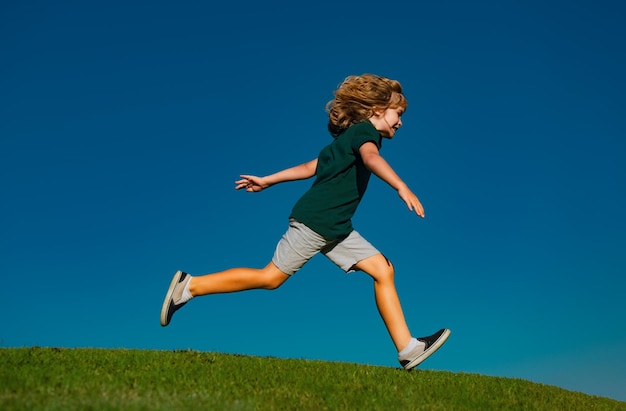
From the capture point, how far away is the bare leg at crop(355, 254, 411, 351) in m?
7.28

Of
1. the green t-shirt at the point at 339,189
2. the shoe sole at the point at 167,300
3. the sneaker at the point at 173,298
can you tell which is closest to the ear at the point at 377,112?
the green t-shirt at the point at 339,189

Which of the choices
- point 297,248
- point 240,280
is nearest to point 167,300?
point 240,280

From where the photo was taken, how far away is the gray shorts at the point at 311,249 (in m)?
7.09

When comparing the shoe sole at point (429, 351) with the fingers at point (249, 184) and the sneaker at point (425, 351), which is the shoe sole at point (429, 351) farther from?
the fingers at point (249, 184)

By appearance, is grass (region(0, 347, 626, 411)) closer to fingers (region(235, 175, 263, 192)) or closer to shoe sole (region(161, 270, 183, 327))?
shoe sole (region(161, 270, 183, 327))

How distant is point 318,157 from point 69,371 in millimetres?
3609

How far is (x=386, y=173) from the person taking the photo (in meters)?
6.63

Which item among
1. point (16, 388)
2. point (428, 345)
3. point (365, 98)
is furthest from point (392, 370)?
point (16, 388)

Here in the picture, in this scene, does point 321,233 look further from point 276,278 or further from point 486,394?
point 486,394

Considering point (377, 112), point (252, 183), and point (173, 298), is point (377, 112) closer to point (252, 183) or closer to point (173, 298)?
point (252, 183)

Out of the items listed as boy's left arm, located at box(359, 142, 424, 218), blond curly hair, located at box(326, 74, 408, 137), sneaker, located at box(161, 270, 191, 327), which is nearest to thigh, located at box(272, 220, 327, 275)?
boy's left arm, located at box(359, 142, 424, 218)

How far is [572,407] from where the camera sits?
7.62 meters

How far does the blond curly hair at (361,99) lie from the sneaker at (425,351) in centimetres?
269

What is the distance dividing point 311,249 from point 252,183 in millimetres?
1490
